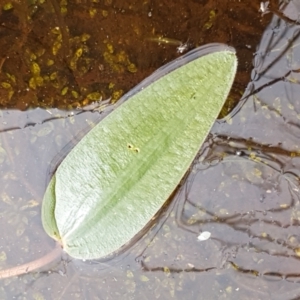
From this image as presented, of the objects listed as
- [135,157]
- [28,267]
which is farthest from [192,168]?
[28,267]

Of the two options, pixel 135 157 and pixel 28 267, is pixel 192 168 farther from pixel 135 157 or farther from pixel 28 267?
pixel 28 267

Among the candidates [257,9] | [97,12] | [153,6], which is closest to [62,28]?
[97,12]

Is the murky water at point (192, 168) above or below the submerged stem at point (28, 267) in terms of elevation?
above

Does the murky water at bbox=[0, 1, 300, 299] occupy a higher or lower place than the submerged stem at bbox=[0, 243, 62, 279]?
higher

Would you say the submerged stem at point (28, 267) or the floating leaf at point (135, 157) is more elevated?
the floating leaf at point (135, 157)
